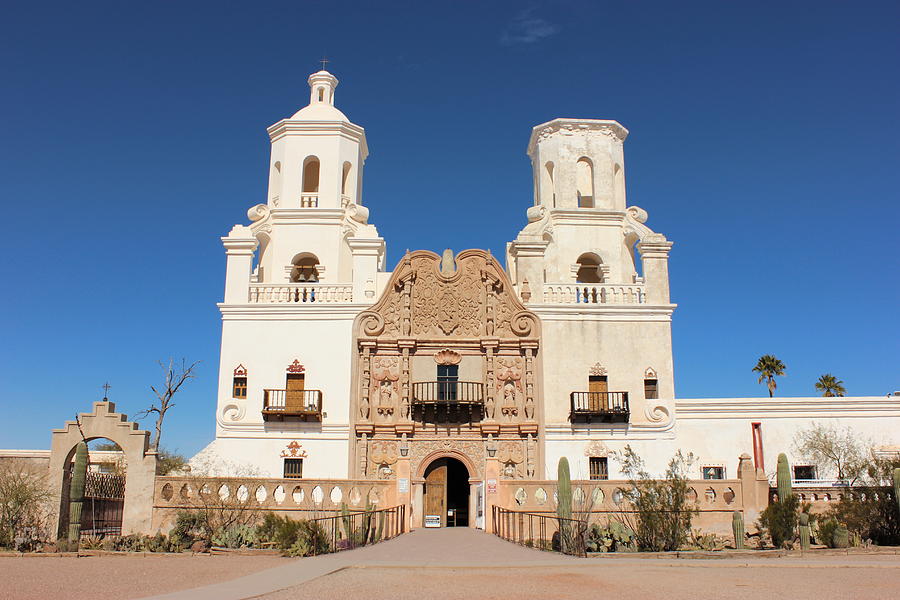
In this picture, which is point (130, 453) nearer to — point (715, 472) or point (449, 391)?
point (449, 391)

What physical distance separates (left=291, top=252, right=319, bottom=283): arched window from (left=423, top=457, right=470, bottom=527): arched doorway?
10.2 m

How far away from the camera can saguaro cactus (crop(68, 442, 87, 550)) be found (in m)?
21.5

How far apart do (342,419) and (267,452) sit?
3081 millimetres

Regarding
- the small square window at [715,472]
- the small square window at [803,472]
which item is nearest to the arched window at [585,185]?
the small square window at [715,472]

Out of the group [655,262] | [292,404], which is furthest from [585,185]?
[292,404]

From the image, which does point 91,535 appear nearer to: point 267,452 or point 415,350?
point 267,452

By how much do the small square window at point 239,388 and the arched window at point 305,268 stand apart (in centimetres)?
548

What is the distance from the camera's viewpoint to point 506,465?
98.0 feet

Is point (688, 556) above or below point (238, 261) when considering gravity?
below

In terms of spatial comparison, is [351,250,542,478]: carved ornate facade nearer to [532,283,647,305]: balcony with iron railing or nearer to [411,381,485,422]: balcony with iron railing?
[411,381,485,422]: balcony with iron railing

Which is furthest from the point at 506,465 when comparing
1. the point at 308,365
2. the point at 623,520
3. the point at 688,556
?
the point at 688,556

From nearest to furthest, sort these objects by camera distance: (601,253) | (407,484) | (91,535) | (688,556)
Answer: (688,556) < (91,535) < (407,484) < (601,253)

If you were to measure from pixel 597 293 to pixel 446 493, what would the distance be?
1016 centimetres

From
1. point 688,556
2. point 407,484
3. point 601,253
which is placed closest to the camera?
point 688,556
